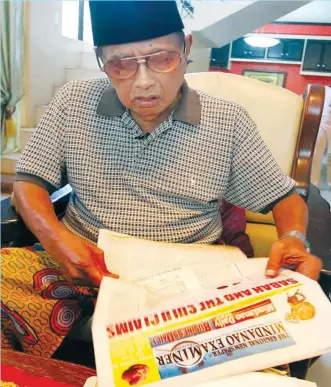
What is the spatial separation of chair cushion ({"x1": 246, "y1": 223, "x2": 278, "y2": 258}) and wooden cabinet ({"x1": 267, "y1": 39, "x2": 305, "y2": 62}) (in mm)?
6093

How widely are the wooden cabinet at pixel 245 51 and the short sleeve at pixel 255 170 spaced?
6.39m

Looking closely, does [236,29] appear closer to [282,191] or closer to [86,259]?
[282,191]

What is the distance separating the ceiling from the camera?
6186 millimetres

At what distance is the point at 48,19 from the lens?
420cm

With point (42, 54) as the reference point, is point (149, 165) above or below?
below

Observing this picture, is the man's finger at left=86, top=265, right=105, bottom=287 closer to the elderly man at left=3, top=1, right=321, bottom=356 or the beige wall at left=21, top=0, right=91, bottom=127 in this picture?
the elderly man at left=3, top=1, right=321, bottom=356

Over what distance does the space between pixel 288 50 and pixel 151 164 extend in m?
6.57

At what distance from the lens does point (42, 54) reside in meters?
4.18

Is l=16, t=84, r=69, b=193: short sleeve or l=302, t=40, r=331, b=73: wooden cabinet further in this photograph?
l=302, t=40, r=331, b=73: wooden cabinet

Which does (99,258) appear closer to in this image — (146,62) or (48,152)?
(48,152)

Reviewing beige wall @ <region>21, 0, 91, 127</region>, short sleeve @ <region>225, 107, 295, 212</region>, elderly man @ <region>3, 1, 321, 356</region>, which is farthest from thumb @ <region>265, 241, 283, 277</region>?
beige wall @ <region>21, 0, 91, 127</region>

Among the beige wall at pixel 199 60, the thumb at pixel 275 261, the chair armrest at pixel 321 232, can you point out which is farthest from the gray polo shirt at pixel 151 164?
the beige wall at pixel 199 60

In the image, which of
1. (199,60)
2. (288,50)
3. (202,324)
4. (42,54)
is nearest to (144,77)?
(202,324)

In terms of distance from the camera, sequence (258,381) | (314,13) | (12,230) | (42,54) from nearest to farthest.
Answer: (258,381), (12,230), (42,54), (314,13)
